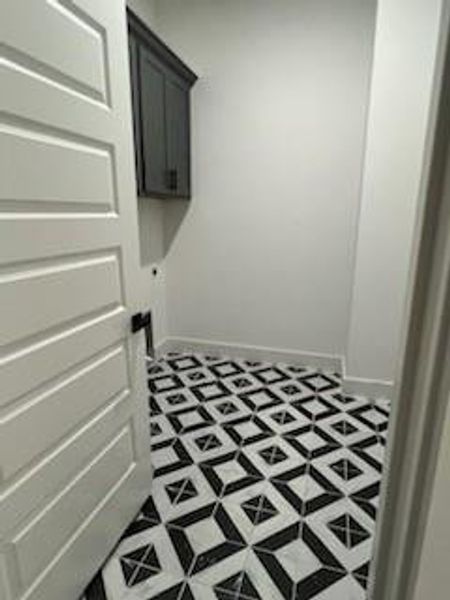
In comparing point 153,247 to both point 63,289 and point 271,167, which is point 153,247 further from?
point 63,289

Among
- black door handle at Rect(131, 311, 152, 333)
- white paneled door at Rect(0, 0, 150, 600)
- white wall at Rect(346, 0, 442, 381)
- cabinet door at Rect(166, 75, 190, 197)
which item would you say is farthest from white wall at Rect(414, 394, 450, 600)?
cabinet door at Rect(166, 75, 190, 197)

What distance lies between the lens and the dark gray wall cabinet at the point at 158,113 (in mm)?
2049

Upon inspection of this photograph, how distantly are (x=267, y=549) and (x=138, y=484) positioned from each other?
574mm

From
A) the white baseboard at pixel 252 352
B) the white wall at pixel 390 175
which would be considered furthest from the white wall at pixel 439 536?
the white baseboard at pixel 252 352

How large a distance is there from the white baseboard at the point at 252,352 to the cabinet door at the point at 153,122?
4.64 ft

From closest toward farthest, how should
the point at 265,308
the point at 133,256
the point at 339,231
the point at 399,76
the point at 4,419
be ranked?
the point at 4,419
the point at 133,256
the point at 399,76
the point at 339,231
the point at 265,308

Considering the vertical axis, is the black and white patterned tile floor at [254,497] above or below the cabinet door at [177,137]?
below

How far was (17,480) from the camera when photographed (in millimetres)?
902

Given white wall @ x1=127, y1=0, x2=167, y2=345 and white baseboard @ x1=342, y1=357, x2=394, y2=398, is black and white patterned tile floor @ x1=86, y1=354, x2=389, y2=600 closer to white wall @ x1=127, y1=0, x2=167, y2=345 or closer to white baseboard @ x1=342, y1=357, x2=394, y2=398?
white baseboard @ x1=342, y1=357, x2=394, y2=398

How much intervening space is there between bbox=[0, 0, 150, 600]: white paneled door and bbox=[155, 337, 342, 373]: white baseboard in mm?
1842

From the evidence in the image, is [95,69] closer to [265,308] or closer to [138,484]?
[138,484]

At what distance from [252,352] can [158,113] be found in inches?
76.8

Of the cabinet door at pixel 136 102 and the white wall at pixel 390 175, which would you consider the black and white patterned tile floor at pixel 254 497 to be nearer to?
the white wall at pixel 390 175

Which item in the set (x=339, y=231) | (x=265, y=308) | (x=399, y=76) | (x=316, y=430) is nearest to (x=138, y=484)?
(x=316, y=430)
